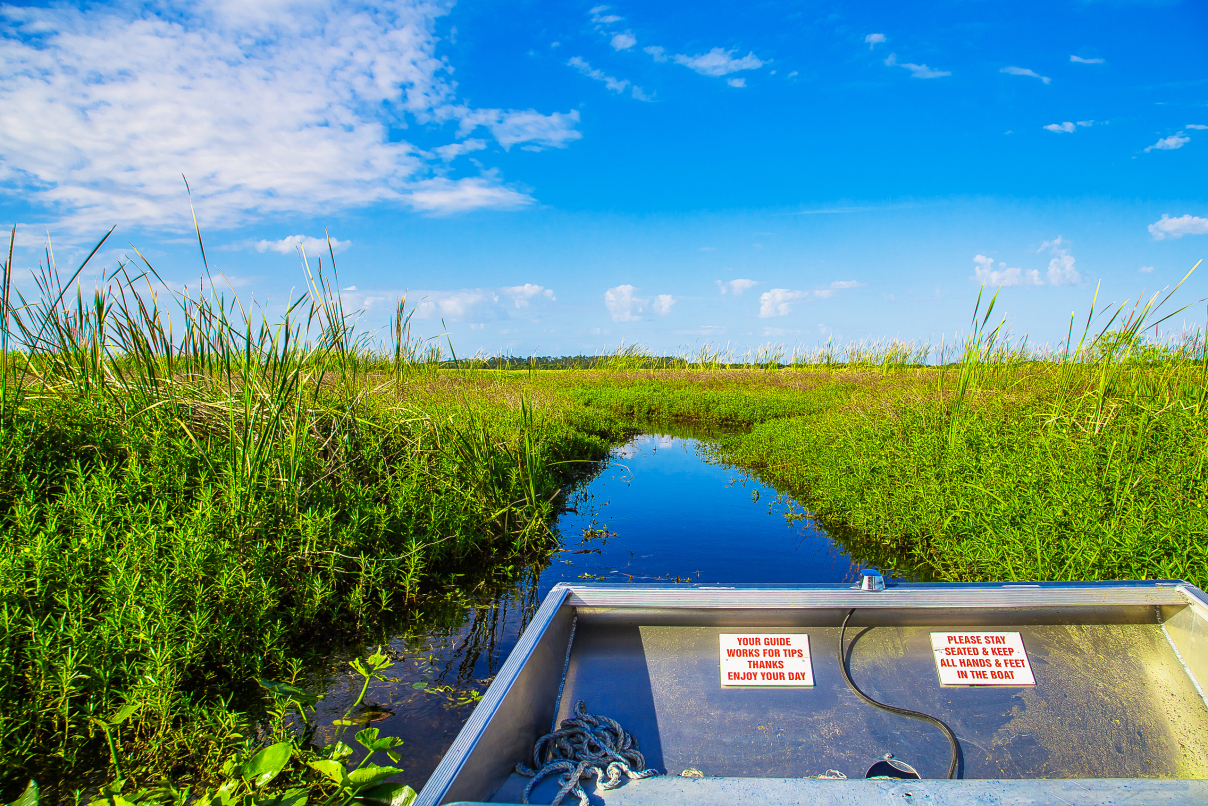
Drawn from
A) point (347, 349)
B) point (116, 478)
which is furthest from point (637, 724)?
point (347, 349)

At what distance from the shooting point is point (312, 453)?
4.56 metres

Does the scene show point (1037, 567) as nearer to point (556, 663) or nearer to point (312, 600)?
point (556, 663)

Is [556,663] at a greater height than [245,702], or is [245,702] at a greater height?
[556,663]

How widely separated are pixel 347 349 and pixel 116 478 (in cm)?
184

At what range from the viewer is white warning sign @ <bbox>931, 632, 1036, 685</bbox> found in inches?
92.8

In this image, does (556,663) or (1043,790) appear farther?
(556,663)

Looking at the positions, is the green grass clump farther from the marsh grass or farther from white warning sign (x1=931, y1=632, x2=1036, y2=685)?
the marsh grass

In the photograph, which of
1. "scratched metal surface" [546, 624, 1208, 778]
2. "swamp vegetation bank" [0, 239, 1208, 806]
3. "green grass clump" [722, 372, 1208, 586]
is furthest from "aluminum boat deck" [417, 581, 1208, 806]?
"green grass clump" [722, 372, 1208, 586]

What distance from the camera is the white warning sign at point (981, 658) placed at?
7.73ft

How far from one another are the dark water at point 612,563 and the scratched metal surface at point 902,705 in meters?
1.06

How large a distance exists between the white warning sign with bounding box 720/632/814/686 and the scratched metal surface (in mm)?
38

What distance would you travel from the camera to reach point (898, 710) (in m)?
2.26

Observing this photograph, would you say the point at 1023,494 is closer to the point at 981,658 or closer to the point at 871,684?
the point at 981,658

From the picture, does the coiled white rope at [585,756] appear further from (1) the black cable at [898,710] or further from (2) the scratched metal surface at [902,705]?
(1) the black cable at [898,710]
